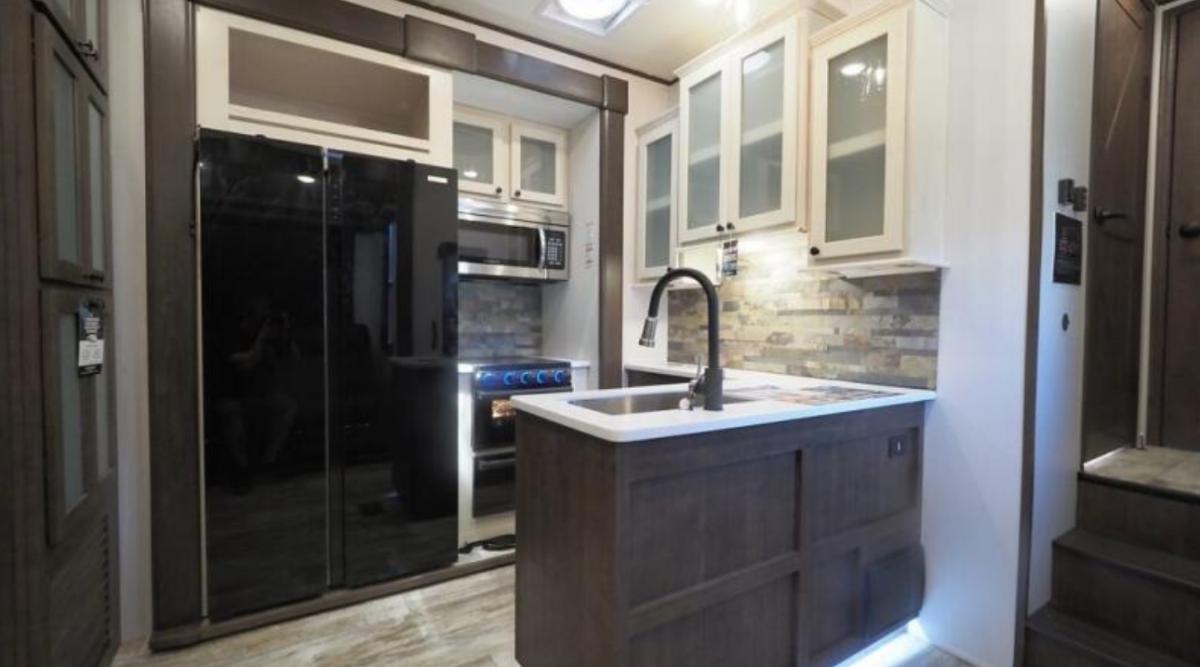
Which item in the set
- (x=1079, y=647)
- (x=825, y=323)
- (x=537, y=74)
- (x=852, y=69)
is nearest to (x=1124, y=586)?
(x=1079, y=647)

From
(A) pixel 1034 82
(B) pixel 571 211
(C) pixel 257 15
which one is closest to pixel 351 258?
(C) pixel 257 15

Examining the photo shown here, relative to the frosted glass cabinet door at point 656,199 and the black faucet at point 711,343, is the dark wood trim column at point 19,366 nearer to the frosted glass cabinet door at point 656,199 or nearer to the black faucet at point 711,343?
the black faucet at point 711,343

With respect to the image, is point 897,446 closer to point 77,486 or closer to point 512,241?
point 512,241

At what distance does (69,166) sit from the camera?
1484mm

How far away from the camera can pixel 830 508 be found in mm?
1655

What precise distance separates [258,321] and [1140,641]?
3150mm

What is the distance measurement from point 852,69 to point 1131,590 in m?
1.93

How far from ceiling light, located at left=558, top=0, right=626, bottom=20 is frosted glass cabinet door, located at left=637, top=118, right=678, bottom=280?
61 cm

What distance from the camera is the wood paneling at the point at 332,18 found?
6.73 feet

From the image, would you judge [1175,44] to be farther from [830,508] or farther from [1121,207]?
[830,508]

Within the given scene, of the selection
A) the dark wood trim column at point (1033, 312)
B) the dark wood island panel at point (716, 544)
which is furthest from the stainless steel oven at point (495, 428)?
the dark wood trim column at point (1033, 312)

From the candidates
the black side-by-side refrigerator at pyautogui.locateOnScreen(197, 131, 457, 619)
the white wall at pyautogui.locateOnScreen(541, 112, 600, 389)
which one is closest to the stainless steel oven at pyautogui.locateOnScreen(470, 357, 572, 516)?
the black side-by-side refrigerator at pyautogui.locateOnScreen(197, 131, 457, 619)

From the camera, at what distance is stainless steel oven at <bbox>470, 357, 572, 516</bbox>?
104 inches

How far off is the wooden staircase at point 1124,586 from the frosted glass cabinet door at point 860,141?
1.18m
